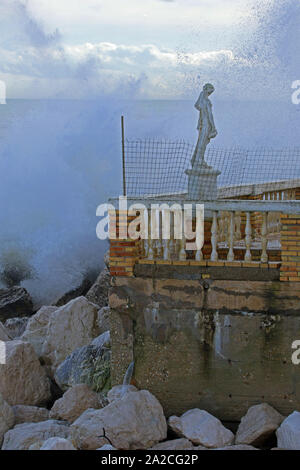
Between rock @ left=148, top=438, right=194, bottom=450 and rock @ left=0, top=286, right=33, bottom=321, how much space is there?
9615mm

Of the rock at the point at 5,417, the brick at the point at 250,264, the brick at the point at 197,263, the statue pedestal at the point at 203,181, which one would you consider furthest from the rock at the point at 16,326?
the brick at the point at 250,264

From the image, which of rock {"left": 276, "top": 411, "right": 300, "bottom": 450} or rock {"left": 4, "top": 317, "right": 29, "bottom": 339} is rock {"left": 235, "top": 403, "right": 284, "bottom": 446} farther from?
rock {"left": 4, "top": 317, "right": 29, "bottom": 339}

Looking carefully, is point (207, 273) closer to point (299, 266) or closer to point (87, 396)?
point (299, 266)

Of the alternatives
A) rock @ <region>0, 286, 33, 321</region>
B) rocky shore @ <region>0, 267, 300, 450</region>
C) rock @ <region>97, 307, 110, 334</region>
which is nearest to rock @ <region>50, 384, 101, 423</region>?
rocky shore @ <region>0, 267, 300, 450</region>

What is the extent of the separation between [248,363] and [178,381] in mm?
956

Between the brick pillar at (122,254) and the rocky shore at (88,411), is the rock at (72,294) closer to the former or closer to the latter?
the rocky shore at (88,411)

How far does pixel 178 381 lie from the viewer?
7605mm

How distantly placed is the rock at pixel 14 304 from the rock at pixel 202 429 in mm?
9365

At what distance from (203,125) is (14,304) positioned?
32.5 ft

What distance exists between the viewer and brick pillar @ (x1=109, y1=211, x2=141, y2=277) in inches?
296

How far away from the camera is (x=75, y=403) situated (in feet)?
26.0

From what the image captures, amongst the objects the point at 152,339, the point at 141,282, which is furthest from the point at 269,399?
the point at 141,282

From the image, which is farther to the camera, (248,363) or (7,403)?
(7,403)

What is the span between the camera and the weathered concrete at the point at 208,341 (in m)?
7.27
